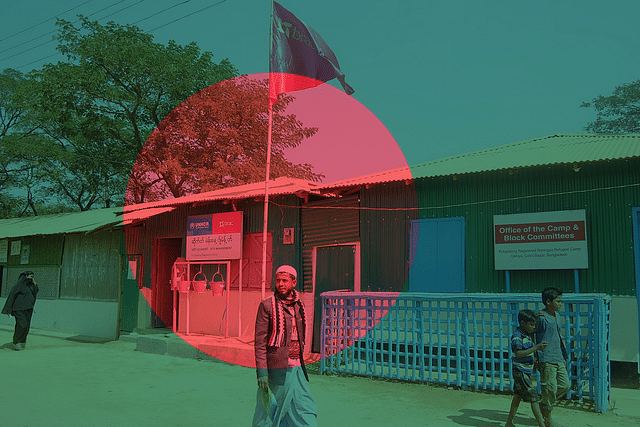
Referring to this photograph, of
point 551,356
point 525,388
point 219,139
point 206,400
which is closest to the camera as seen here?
point 525,388

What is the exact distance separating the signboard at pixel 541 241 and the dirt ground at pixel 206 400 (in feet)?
7.06

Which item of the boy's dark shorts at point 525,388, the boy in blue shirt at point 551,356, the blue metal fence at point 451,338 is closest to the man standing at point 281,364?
the boy's dark shorts at point 525,388

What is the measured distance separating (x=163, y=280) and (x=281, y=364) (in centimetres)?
1171

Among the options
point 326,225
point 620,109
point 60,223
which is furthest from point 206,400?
point 620,109

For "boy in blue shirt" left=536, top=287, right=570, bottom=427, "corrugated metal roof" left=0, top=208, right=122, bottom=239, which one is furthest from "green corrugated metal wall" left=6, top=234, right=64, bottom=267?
"boy in blue shirt" left=536, top=287, right=570, bottom=427

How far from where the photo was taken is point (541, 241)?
9.12 m

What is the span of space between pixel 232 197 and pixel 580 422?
27.4ft

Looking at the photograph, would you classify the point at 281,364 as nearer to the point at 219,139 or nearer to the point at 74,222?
the point at 74,222

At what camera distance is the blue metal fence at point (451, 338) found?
6758 millimetres

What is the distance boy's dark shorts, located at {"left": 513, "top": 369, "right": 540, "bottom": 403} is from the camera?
5.55m

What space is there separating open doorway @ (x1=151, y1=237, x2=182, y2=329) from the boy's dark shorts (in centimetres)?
1147

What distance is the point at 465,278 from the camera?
384 inches

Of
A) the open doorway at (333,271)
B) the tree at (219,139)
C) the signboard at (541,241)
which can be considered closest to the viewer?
the signboard at (541,241)

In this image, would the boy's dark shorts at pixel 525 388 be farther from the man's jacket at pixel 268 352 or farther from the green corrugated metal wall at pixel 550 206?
the green corrugated metal wall at pixel 550 206
